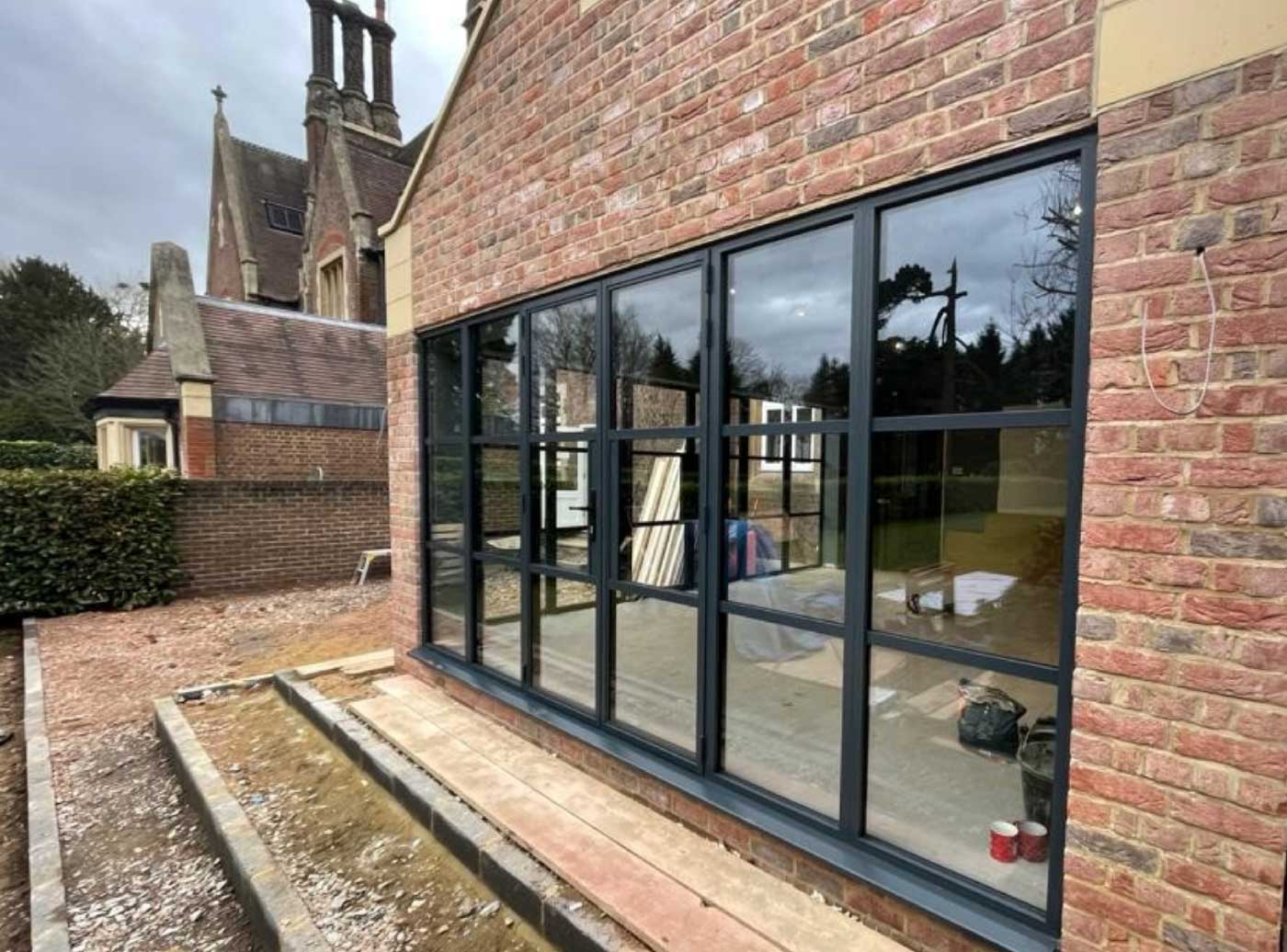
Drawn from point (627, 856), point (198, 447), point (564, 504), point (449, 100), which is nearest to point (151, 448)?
point (198, 447)

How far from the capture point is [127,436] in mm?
12273

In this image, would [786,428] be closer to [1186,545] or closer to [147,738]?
[1186,545]

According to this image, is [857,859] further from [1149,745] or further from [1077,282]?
[1077,282]

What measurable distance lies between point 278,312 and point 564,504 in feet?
42.7

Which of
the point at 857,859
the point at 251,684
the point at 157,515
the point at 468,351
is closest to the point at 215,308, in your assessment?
the point at 157,515

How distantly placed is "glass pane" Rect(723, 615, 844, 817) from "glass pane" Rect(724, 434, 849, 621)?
141 mm

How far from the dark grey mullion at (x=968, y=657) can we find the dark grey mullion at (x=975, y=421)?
0.70m

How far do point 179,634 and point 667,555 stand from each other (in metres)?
6.42

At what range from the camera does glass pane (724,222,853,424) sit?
2.27m

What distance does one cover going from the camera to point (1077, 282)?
1.72m

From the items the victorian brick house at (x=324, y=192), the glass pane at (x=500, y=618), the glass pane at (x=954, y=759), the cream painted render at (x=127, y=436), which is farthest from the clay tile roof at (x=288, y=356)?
the glass pane at (x=954, y=759)

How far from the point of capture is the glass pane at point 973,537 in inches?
A: 74.2

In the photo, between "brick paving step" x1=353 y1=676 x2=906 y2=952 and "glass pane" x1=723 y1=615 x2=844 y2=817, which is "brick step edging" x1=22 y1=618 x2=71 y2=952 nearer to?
"brick paving step" x1=353 y1=676 x2=906 y2=952

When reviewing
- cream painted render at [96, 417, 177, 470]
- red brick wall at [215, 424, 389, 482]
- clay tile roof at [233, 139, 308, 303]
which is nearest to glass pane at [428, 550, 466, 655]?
red brick wall at [215, 424, 389, 482]
